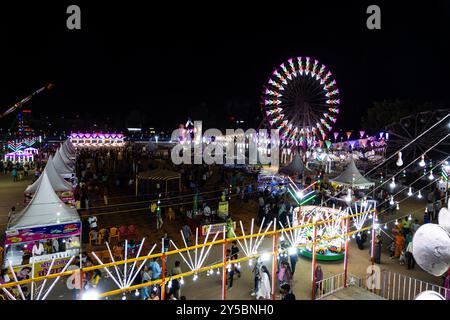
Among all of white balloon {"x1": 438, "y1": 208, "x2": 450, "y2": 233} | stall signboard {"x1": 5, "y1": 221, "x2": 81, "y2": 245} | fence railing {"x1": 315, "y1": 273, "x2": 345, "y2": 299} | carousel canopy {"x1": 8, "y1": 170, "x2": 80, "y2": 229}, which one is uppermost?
white balloon {"x1": 438, "y1": 208, "x2": 450, "y2": 233}

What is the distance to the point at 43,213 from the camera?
985 cm

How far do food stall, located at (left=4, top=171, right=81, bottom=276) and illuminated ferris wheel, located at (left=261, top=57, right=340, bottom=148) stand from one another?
57.2ft

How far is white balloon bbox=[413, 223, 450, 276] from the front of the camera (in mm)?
3881

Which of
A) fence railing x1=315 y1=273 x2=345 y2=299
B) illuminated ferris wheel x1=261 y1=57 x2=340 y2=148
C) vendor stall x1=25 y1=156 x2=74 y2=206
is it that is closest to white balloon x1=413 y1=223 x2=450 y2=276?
fence railing x1=315 y1=273 x2=345 y2=299

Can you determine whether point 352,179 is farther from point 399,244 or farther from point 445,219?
point 445,219

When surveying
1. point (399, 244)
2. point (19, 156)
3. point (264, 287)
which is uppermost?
point (19, 156)

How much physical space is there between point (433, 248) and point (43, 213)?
982cm

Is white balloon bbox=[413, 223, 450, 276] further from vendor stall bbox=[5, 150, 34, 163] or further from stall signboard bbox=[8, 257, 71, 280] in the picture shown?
vendor stall bbox=[5, 150, 34, 163]

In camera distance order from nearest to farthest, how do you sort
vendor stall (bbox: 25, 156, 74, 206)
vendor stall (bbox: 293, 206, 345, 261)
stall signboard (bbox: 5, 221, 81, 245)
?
1. stall signboard (bbox: 5, 221, 81, 245)
2. vendor stall (bbox: 293, 206, 345, 261)
3. vendor stall (bbox: 25, 156, 74, 206)

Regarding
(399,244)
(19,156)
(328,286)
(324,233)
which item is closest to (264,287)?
(328,286)

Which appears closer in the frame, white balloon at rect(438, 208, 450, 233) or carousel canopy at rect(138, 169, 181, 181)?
white balloon at rect(438, 208, 450, 233)

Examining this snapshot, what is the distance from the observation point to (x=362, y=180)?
1805 cm

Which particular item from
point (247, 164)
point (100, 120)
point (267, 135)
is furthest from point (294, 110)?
point (100, 120)
